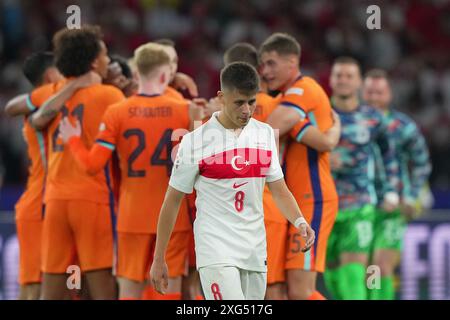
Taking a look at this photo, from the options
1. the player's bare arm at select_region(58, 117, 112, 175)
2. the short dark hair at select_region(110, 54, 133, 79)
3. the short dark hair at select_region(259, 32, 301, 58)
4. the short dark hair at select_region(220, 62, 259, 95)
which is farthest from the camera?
the short dark hair at select_region(110, 54, 133, 79)

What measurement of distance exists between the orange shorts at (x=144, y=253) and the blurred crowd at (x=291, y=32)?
7.73 m

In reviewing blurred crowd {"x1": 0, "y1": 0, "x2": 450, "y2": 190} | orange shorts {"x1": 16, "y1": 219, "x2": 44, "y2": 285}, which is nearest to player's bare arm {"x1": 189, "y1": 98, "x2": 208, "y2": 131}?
orange shorts {"x1": 16, "y1": 219, "x2": 44, "y2": 285}

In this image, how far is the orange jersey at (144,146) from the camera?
7.49 meters

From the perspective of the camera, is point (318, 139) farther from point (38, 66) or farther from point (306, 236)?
point (38, 66)

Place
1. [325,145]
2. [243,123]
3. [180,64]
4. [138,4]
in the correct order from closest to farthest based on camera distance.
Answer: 1. [243,123]
2. [325,145]
3. [180,64]
4. [138,4]

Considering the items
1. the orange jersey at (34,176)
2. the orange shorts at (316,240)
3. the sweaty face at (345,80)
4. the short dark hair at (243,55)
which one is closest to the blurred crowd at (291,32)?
the sweaty face at (345,80)

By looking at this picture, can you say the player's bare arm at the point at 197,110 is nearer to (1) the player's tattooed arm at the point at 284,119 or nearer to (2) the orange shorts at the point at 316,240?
(1) the player's tattooed arm at the point at 284,119

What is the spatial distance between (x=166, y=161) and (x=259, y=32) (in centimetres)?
896

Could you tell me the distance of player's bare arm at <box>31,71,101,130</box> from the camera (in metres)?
7.73

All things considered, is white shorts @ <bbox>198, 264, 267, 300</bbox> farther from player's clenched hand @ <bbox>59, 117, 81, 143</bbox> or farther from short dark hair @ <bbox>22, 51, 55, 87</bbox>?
short dark hair @ <bbox>22, 51, 55, 87</bbox>

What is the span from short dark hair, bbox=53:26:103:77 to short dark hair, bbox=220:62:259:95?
7.34ft
